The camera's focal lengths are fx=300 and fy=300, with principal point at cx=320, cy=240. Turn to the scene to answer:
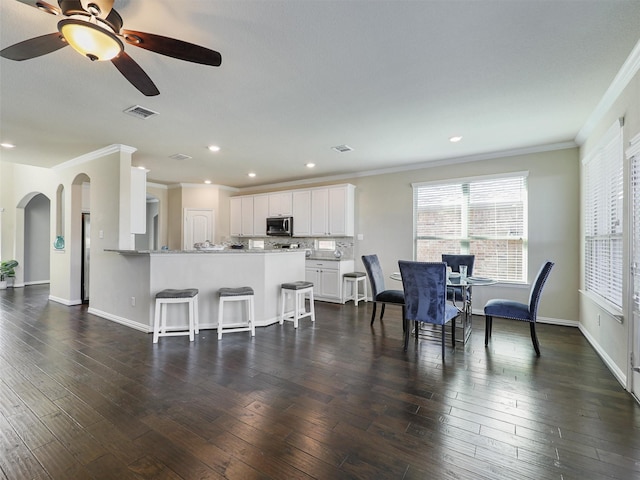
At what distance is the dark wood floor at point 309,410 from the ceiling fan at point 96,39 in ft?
7.57

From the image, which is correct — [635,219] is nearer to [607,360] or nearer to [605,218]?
[605,218]

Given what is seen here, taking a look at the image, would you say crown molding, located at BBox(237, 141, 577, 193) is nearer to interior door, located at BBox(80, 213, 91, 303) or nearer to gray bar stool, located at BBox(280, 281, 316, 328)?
gray bar stool, located at BBox(280, 281, 316, 328)

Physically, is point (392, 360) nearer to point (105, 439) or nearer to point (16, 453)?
point (105, 439)

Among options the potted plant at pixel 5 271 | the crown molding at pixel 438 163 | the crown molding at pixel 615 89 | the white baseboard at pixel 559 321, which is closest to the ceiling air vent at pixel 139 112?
the crown molding at pixel 438 163

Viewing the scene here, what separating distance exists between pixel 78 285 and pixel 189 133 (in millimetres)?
3906

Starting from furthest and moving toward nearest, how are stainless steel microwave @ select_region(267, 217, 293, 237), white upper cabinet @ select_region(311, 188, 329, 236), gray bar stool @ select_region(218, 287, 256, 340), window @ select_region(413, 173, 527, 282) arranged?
stainless steel microwave @ select_region(267, 217, 293, 237) < white upper cabinet @ select_region(311, 188, 329, 236) < window @ select_region(413, 173, 527, 282) < gray bar stool @ select_region(218, 287, 256, 340)

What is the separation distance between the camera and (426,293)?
128 inches

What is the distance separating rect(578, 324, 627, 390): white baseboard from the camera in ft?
8.41

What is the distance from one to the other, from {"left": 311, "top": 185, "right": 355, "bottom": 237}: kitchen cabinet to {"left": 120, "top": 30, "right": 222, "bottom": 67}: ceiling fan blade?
4343 mm

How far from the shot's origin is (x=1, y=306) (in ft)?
17.4

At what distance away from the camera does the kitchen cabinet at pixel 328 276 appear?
581cm

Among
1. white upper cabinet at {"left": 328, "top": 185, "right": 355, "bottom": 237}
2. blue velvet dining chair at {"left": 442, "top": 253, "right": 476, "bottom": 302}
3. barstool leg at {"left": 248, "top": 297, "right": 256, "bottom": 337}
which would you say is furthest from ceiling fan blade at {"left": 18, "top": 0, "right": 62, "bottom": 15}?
white upper cabinet at {"left": 328, "top": 185, "right": 355, "bottom": 237}

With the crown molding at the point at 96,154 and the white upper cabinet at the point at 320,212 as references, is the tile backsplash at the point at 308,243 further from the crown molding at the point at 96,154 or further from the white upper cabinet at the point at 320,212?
the crown molding at the point at 96,154

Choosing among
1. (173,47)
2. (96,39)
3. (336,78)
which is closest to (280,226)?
(336,78)
